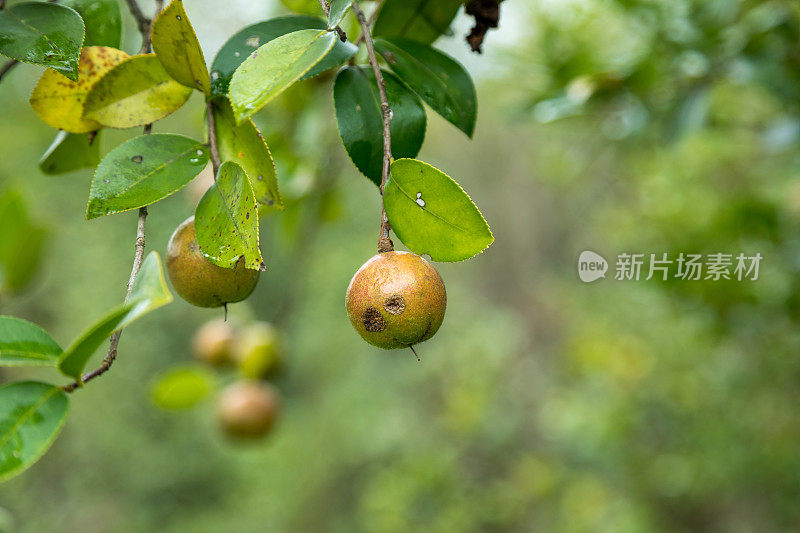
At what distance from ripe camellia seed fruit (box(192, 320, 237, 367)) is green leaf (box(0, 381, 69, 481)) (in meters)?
0.73

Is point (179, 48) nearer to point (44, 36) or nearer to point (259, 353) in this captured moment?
point (44, 36)

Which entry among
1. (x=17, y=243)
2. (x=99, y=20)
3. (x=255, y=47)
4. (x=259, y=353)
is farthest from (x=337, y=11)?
(x=259, y=353)

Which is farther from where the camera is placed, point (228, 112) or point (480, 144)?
point (480, 144)

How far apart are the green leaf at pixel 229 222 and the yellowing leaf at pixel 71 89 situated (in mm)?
144

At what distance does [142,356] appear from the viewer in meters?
3.62

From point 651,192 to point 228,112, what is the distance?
1.82 meters

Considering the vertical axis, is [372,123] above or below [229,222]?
above

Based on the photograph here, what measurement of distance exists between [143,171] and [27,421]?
0.17m

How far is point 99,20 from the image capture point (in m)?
0.47

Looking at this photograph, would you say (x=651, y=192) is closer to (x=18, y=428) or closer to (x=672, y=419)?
(x=672, y=419)

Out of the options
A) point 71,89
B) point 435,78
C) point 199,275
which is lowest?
point 199,275

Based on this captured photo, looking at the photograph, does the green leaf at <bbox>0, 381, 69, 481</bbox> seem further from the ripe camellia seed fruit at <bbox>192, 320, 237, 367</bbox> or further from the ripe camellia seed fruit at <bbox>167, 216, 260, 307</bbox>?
the ripe camellia seed fruit at <bbox>192, 320, 237, 367</bbox>

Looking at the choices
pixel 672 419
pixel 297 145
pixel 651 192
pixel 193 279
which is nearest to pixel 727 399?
pixel 672 419

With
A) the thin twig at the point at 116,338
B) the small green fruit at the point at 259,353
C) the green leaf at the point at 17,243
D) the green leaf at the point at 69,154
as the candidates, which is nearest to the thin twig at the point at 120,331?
the thin twig at the point at 116,338
